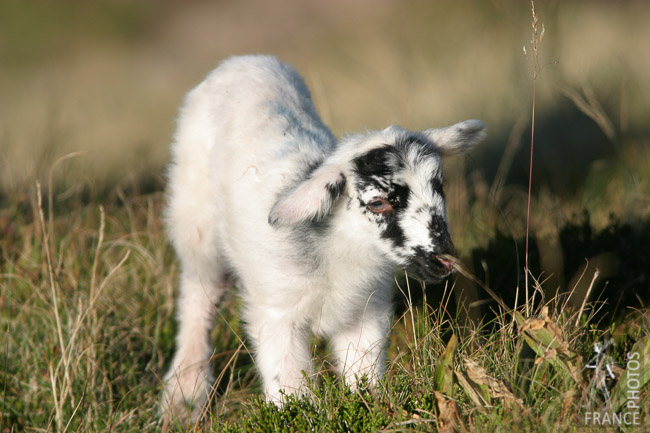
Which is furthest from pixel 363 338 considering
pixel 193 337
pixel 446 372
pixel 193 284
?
pixel 193 284

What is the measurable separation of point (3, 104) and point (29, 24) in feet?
25.6

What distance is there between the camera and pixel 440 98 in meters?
9.45

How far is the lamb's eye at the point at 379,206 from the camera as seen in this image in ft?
10.7

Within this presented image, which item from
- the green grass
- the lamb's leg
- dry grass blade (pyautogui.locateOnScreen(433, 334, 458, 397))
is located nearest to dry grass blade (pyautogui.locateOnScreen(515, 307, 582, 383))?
the green grass

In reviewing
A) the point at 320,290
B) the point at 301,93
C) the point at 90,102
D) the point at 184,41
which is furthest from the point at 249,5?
the point at 320,290

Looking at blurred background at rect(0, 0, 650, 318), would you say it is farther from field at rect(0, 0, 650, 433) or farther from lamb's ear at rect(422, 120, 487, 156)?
lamb's ear at rect(422, 120, 487, 156)

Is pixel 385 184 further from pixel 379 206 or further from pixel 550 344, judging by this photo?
pixel 550 344

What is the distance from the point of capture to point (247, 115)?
13.8 ft

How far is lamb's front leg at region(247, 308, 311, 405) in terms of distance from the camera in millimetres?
3527

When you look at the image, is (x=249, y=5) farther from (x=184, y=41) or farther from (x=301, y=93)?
(x=301, y=93)

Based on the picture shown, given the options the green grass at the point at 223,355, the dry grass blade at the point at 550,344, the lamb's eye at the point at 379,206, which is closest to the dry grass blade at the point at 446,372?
the green grass at the point at 223,355

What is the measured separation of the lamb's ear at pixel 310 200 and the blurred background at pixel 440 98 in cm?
106

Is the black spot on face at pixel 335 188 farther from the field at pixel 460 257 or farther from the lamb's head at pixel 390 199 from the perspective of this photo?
the field at pixel 460 257

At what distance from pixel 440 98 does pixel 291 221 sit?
6660mm
